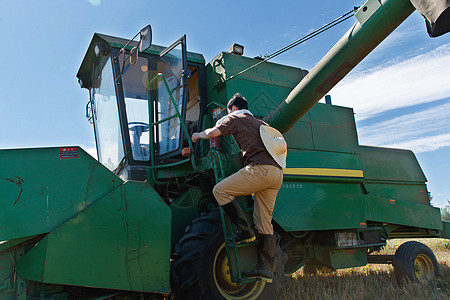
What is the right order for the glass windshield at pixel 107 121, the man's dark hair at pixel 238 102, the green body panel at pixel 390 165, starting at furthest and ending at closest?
1. the green body panel at pixel 390 165
2. the glass windshield at pixel 107 121
3. the man's dark hair at pixel 238 102

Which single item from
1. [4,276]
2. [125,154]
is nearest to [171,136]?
[125,154]

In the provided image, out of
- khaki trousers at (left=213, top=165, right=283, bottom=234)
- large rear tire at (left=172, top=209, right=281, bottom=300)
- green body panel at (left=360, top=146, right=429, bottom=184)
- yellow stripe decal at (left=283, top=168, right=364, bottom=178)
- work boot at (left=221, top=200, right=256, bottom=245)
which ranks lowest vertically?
large rear tire at (left=172, top=209, right=281, bottom=300)

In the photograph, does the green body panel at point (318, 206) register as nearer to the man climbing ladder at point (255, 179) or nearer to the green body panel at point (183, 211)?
the man climbing ladder at point (255, 179)

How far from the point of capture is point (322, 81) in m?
3.73

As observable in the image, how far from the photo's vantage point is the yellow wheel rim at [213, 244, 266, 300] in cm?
362

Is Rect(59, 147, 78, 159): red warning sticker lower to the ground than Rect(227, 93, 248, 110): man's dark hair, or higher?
lower

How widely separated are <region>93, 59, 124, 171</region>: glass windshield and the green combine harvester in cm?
3

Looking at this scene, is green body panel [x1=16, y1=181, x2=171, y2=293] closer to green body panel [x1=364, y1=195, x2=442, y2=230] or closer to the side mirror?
the side mirror

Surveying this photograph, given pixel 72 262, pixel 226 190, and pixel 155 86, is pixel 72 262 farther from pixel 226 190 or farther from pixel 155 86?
pixel 155 86

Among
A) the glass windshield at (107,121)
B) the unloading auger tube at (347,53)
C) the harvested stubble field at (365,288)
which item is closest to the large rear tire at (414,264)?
the harvested stubble field at (365,288)

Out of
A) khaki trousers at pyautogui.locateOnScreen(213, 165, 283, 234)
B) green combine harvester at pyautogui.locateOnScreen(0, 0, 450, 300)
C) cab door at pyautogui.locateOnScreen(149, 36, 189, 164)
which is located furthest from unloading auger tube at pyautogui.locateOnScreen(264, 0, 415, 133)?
cab door at pyautogui.locateOnScreen(149, 36, 189, 164)

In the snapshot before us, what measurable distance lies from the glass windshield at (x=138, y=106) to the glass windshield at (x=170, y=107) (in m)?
0.18

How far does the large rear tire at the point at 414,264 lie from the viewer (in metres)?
5.30

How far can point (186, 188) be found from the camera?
14.9 ft
